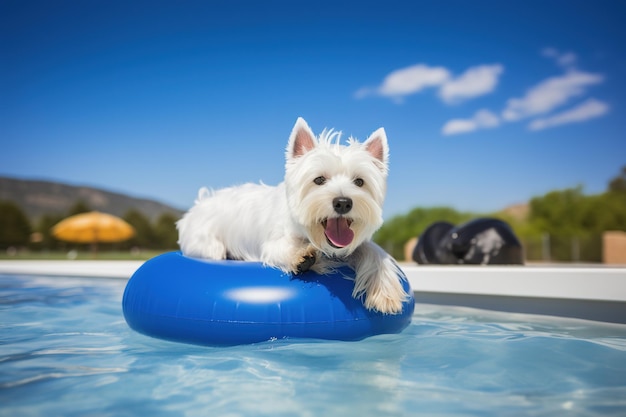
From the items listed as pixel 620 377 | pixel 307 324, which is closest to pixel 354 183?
pixel 307 324

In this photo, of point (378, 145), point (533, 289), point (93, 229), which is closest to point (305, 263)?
point (378, 145)

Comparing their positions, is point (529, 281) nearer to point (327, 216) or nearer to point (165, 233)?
point (327, 216)

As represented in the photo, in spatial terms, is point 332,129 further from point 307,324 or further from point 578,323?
point 578,323

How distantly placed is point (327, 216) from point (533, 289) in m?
4.19

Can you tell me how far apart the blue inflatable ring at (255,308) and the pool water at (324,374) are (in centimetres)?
12

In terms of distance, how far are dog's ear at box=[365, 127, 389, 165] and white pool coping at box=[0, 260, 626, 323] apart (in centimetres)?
365

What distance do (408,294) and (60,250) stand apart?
32058 mm

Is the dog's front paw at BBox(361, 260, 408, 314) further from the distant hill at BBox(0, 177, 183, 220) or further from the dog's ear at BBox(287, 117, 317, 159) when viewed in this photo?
the distant hill at BBox(0, 177, 183, 220)

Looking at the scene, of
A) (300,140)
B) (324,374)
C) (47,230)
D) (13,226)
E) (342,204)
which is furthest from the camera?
(47,230)

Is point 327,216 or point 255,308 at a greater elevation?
point 327,216

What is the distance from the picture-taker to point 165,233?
111ft

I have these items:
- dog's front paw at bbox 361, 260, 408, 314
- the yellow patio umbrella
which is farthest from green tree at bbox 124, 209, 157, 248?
dog's front paw at bbox 361, 260, 408, 314

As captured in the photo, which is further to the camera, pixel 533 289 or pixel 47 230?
pixel 47 230

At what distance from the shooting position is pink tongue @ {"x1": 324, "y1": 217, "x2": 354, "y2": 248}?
382 centimetres
